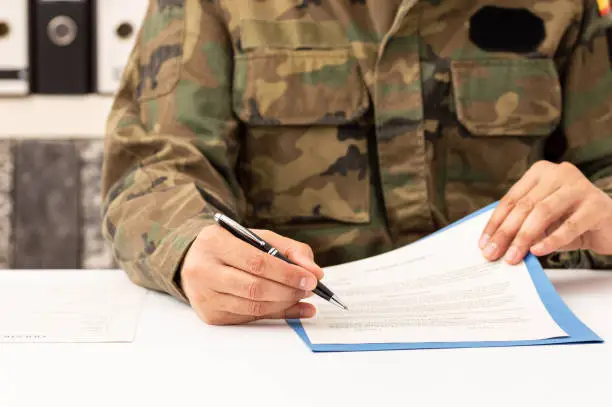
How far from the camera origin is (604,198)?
2.65 ft

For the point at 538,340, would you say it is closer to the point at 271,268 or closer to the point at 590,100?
the point at 271,268

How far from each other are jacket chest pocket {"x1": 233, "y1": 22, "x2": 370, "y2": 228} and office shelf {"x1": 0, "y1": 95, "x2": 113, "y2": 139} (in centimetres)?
93

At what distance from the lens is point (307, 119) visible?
1.01 metres

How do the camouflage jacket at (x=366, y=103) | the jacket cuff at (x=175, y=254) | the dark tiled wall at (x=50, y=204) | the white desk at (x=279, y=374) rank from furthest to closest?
the dark tiled wall at (x=50, y=204), the camouflage jacket at (x=366, y=103), the jacket cuff at (x=175, y=254), the white desk at (x=279, y=374)

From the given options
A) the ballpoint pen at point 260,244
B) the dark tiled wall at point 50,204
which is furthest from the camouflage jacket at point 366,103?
the dark tiled wall at point 50,204

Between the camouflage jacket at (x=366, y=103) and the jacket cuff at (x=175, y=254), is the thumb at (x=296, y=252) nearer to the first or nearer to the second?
the jacket cuff at (x=175, y=254)

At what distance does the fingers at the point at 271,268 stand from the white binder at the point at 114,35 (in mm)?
1268

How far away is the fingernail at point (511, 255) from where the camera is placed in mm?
751

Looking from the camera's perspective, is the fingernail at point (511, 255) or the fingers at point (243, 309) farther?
the fingernail at point (511, 255)

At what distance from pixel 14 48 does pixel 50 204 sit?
15.8 inches

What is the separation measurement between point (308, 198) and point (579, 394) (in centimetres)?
59

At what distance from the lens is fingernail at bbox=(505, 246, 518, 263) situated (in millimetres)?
751

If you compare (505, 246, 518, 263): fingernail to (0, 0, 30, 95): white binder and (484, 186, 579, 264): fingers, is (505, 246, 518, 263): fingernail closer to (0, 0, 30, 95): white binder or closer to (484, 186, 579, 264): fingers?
(484, 186, 579, 264): fingers

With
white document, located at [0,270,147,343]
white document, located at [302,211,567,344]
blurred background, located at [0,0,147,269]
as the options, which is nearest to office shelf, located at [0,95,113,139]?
blurred background, located at [0,0,147,269]
